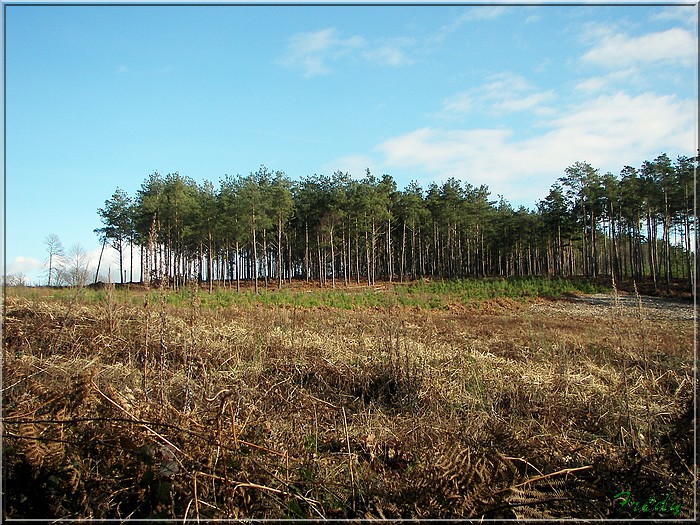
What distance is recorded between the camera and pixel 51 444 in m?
2.40

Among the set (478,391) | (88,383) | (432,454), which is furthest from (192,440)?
(478,391)

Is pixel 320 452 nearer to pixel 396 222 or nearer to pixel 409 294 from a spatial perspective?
pixel 409 294

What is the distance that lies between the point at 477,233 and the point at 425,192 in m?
6.52

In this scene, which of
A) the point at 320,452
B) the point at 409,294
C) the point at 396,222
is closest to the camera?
the point at 320,452

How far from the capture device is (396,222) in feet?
151

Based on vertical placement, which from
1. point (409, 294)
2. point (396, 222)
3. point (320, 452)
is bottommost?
Answer: point (320, 452)

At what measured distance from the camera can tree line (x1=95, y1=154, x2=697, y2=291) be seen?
93.7 ft

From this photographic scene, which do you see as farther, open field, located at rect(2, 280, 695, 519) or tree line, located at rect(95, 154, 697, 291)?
tree line, located at rect(95, 154, 697, 291)

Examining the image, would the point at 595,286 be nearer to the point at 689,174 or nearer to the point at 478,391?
the point at 689,174

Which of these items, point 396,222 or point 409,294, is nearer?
point 409,294
